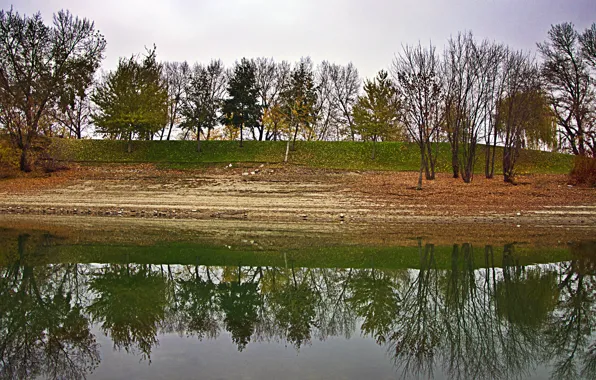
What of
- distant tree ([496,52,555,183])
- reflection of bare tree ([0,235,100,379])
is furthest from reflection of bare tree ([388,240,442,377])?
distant tree ([496,52,555,183])

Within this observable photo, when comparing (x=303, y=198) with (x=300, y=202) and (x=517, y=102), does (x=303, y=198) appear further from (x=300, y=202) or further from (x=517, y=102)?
(x=517, y=102)

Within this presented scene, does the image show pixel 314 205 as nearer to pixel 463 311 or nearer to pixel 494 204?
pixel 494 204

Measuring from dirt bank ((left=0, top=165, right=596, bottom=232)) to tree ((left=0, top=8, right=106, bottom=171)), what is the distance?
201 inches

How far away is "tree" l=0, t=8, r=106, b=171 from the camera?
3672 centimetres

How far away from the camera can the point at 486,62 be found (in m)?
31.8

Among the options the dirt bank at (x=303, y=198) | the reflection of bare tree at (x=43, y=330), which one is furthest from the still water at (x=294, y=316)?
the dirt bank at (x=303, y=198)

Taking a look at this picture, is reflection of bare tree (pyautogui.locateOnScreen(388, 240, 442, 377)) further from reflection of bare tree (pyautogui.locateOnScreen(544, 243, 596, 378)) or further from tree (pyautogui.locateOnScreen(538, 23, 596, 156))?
tree (pyautogui.locateOnScreen(538, 23, 596, 156))

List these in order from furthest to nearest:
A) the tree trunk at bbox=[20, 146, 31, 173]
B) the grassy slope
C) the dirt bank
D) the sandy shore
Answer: the tree trunk at bbox=[20, 146, 31, 173], the dirt bank, the sandy shore, the grassy slope

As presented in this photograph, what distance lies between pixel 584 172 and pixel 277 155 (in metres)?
26.9

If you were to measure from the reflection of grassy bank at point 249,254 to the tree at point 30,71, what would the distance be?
1003 inches

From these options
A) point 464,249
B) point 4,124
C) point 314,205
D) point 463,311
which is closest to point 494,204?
point 314,205

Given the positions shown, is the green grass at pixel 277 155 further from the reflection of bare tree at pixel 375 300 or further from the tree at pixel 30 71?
the reflection of bare tree at pixel 375 300

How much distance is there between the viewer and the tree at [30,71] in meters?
36.7

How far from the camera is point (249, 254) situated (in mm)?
14211
